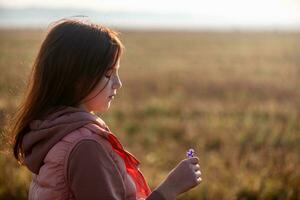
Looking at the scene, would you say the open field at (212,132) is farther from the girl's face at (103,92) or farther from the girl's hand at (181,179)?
the girl's hand at (181,179)

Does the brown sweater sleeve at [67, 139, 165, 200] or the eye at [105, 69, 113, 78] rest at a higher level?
the eye at [105, 69, 113, 78]

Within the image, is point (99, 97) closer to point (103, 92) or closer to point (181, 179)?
point (103, 92)

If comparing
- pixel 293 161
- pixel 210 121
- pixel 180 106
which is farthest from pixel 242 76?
pixel 293 161

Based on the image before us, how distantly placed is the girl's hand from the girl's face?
39 centimetres

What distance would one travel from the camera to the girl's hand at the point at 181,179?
2.09m

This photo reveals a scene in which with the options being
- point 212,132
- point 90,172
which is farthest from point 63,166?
point 212,132

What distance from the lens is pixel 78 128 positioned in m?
2.07

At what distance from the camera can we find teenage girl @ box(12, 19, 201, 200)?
1.99m

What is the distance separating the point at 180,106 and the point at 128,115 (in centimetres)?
125

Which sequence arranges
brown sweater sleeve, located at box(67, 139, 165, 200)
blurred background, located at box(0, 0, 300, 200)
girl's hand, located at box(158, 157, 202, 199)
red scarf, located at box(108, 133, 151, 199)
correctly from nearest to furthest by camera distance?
→ 1. brown sweater sleeve, located at box(67, 139, 165, 200)
2. girl's hand, located at box(158, 157, 202, 199)
3. red scarf, located at box(108, 133, 151, 199)
4. blurred background, located at box(0, 0, 300, 200)

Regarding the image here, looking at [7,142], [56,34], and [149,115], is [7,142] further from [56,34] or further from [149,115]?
[149,115]

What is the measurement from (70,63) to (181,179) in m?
0.59

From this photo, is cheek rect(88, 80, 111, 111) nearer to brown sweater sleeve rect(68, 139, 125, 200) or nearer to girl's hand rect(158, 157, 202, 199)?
brown sweater sleeve rect(68, 139, 125, 200)

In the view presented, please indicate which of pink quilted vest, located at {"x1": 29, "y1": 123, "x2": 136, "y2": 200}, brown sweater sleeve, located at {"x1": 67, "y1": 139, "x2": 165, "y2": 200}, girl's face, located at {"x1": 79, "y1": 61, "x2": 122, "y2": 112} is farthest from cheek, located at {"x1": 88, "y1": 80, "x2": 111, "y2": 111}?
brown sweater sleeve, located at {"x1": 67, "y1": 139, "x2": 165, "y2": 200}
